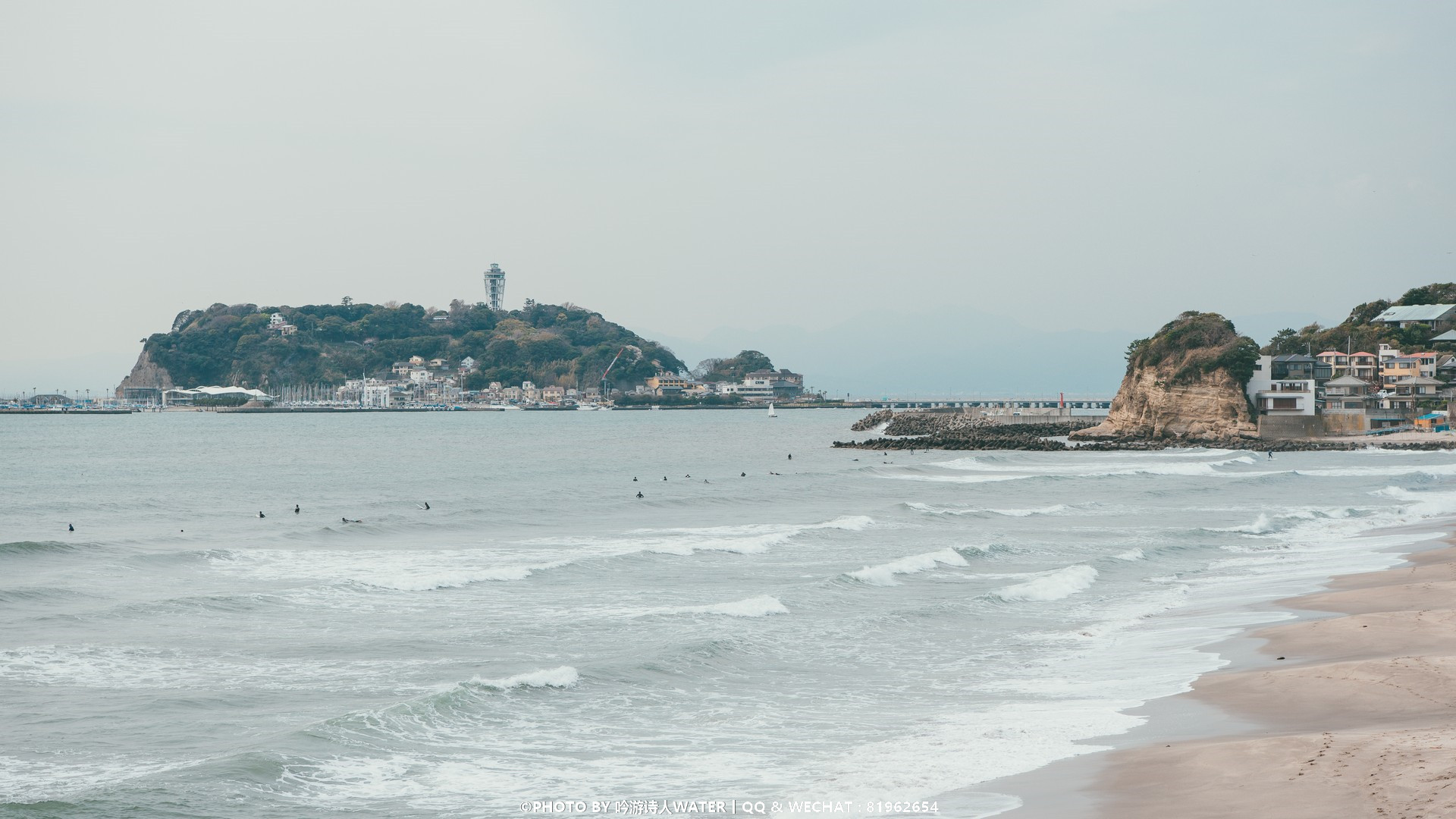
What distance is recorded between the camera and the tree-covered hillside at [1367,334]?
326 feet

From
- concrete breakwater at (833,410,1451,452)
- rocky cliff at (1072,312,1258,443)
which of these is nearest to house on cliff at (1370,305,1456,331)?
concrete breakwater at (833,410,1451,452)

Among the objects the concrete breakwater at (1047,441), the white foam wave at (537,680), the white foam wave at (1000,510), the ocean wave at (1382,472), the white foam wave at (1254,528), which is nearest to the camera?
the white foam wave at (537,680)

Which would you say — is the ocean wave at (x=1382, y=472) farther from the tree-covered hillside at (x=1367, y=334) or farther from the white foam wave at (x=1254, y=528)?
the tree-covered hillside at (x=1367, y=334)

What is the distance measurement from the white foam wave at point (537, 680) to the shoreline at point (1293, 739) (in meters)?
6.29

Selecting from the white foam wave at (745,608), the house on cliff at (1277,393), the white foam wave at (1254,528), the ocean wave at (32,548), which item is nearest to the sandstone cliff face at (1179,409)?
the house on cliff at (1277,393)

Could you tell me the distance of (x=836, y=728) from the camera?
12875 millimetres

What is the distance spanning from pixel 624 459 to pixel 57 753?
200 ft

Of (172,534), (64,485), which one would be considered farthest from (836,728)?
(64,485)

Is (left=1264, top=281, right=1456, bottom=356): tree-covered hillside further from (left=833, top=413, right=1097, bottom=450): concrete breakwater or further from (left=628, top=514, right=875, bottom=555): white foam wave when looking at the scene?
(left=628, top=514, right=875, bottom=555): white foam wave

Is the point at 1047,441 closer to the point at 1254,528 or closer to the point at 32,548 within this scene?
the point at 1254,528

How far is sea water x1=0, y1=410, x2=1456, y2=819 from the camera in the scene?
1136cm

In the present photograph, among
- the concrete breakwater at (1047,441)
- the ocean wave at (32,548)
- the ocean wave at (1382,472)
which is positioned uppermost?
the concrete breakwater at (1047,441)

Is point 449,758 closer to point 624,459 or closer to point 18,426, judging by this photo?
point 624,459

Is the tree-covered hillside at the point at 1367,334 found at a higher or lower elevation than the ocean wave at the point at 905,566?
higher
